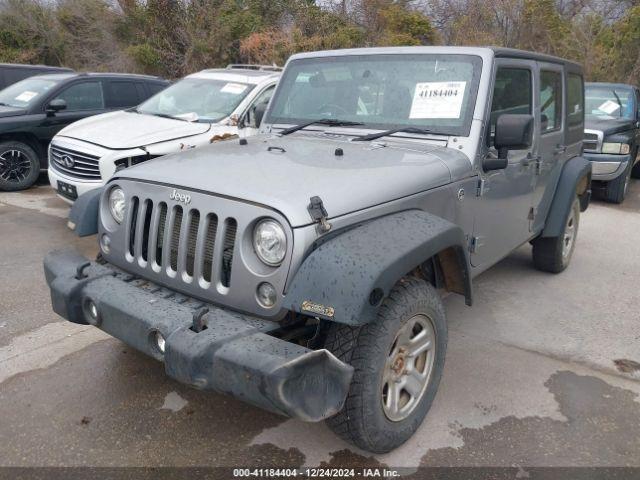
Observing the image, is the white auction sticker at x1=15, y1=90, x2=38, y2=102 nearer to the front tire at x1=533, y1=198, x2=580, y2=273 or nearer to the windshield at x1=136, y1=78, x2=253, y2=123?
the windshield at x1=136, y1=78, x2=253, y2=123

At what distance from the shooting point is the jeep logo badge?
2619mm

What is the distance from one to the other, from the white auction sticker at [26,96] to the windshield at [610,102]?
28.5 ft

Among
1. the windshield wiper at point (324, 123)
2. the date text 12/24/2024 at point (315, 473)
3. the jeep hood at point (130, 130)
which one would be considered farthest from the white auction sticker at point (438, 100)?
the jeep hood at point (130, 130)

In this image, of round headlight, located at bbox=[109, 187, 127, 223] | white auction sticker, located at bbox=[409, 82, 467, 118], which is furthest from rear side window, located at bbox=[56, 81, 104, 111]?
white auction sticker, located at bbox=[409, 82, 467, 118]

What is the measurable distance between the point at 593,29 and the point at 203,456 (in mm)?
19150

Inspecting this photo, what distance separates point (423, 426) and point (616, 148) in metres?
6.92

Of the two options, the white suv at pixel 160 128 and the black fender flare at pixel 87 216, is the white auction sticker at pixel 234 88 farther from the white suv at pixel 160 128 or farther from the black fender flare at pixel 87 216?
the black fender flare at pixel 87 216

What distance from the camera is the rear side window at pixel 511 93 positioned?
3.61 metres

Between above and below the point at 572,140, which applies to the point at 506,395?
below

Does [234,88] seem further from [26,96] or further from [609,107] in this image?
[609,107]

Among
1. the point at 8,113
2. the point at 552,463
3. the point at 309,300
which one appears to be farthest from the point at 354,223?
the point at 8,113

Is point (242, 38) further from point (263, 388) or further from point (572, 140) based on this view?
point (263, 388)

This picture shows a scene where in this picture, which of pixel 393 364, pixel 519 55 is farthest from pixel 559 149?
pixel 393 364

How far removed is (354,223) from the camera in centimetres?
258
